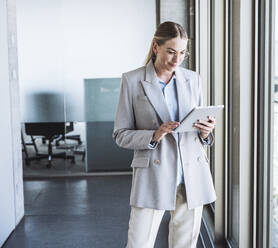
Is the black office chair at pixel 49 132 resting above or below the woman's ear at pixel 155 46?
below

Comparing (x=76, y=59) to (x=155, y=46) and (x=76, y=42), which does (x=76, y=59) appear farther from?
→ (x=155, y=46)

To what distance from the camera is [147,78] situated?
2.11m

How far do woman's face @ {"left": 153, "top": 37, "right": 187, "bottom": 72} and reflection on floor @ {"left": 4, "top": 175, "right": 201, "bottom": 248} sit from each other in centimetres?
185

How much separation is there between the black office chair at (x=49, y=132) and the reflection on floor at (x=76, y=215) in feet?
1.21

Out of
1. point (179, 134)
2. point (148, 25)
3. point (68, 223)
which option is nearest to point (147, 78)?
point (179, 134)

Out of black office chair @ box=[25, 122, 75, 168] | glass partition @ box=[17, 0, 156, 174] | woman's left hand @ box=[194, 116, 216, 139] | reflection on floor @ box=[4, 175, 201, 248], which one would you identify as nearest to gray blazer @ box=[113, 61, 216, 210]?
woman's left hand @ box=[194, 116, 216, 139]

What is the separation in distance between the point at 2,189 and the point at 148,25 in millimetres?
3466

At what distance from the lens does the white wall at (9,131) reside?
3617 millimetres

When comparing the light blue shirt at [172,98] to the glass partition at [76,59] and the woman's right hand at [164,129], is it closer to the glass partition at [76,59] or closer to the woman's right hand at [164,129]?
the woman's right hand at [164,129]

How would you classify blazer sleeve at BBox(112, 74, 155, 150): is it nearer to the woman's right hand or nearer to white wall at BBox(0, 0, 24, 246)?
the woman's right hand

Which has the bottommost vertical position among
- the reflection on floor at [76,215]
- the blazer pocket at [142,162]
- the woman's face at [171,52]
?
the reflection on floor at [76,215]

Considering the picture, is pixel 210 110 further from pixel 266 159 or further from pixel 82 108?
pixel 82 108

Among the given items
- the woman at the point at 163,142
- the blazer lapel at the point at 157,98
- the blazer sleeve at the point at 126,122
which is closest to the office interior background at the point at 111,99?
the woman at the point at 163,142

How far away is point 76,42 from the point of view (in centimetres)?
620
